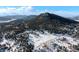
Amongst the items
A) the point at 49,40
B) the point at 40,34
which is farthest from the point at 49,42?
the point at 40,34

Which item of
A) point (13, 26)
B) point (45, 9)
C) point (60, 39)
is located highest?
point (45, 9)

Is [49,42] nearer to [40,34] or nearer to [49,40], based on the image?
[49,40]
